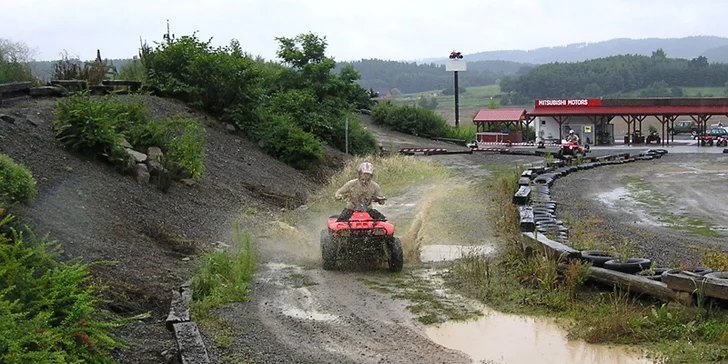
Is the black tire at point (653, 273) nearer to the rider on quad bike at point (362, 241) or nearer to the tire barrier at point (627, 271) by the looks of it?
the tire barrier at point (627, 271)

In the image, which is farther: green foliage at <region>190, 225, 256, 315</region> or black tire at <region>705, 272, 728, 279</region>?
green foliage at <region>190, 225, 256, 315</region>

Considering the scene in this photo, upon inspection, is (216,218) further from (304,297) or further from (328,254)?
(304,297)

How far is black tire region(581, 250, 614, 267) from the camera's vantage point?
44.0 ft

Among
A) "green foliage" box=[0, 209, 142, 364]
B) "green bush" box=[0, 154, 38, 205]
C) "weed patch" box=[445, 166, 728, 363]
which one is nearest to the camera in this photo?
"green foliage" box=[0, 209, 142, 364]

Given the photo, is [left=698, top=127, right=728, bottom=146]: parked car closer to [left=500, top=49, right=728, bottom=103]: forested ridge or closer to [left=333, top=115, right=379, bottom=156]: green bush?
[left=333, top=115, right=379, bottom=156]: green bush

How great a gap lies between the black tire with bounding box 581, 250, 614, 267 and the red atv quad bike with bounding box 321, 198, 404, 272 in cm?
303

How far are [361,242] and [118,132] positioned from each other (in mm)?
8217

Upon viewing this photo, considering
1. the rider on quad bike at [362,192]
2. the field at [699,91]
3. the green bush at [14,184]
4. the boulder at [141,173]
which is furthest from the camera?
the field at [699,91]

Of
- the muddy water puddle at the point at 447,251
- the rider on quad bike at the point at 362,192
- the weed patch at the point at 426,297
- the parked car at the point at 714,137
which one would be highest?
the rider on quad bike at the point at 362,192

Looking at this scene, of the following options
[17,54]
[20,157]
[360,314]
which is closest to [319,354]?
[360,314]

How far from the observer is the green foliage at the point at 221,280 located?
12.5 meters

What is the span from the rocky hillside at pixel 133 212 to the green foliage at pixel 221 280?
0.42 meters

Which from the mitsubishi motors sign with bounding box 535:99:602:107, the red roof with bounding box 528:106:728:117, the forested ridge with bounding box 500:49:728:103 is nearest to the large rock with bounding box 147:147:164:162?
the red roof with bounding box 528:106:728:117

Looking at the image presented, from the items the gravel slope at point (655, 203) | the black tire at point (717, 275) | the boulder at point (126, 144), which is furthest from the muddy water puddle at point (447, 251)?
the boulder at point (126, 144)
